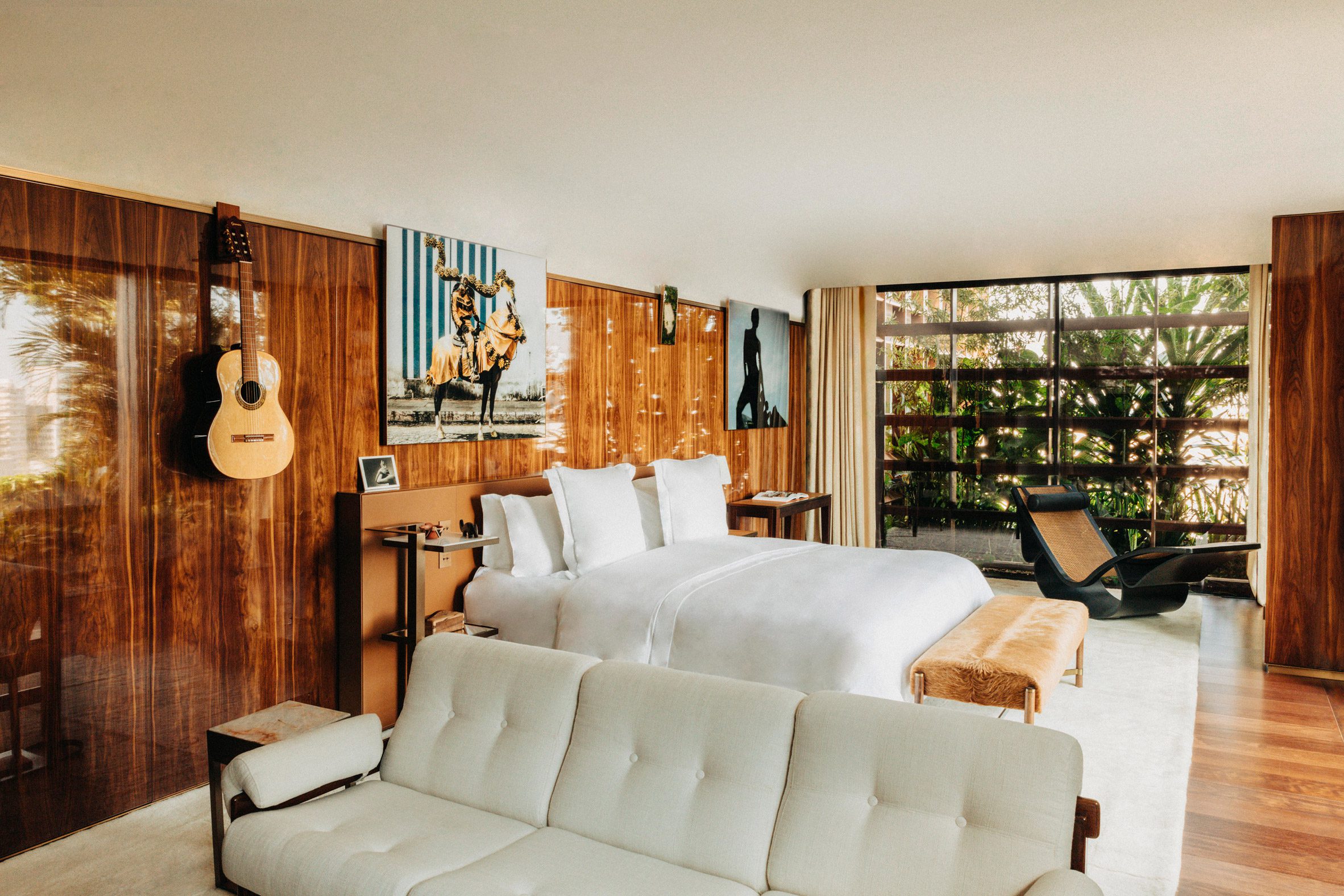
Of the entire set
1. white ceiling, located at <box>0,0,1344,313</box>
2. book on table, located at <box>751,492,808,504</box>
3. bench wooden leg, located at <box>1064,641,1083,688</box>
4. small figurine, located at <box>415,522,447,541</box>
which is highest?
white ceiling, located at <box>0,0,1344,313</box>

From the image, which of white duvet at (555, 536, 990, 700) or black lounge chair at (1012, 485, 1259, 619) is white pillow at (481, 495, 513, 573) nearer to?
white duvet at (555, 536, 990, 700)

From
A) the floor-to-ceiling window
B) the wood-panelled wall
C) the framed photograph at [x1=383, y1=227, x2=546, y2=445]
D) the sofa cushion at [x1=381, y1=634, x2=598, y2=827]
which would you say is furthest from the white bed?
the floor-to-ceiling window

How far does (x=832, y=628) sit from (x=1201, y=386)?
4495 mm

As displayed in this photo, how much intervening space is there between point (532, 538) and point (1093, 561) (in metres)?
3.97

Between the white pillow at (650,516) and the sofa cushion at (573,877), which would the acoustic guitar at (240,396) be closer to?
the sofa cushion at (573,877)

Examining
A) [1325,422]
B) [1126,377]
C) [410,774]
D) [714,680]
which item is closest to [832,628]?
[714,680]

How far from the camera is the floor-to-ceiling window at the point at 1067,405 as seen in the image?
6.30 m

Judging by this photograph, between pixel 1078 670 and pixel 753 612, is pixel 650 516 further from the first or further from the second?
pixel 1078 670

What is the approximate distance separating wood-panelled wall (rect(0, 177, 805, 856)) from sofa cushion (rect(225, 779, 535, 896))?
3.70 ft

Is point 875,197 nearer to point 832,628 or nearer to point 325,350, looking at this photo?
point 832,628

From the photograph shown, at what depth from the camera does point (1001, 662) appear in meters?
3.21

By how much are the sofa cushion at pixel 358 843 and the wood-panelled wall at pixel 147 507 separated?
113 centimetres

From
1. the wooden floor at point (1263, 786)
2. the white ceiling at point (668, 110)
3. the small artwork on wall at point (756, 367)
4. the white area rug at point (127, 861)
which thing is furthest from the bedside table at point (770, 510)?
the white area rug at point (127, 861)

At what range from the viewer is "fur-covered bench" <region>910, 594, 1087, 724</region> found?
3.14 metres
